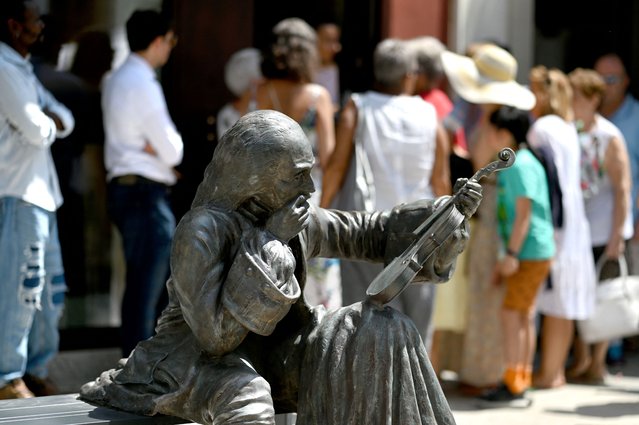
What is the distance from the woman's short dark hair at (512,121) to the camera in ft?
22.7

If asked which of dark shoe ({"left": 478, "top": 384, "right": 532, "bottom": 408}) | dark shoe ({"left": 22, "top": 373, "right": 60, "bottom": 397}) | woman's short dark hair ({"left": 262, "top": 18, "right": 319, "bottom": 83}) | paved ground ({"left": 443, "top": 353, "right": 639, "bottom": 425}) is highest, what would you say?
woman's short dark hair ({"left": 262, "top": 18, "right": 319, "bottom": 83})

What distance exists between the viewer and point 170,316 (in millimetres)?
4152

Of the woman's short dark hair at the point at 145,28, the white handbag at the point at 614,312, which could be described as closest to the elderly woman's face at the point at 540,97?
the white handbag at the point at 614,312

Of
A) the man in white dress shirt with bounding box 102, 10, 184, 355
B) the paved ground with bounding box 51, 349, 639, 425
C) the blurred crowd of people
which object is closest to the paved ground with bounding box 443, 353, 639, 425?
the paved ground with bounding box 51, 349, 639, 425

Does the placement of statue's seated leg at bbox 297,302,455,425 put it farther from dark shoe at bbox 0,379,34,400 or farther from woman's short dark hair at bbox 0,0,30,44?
woman's short dark hair at bbox 0,0,30,44

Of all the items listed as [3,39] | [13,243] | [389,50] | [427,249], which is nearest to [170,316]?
[427,249]

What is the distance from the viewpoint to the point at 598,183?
7691 mm

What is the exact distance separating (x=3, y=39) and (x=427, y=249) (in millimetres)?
2929

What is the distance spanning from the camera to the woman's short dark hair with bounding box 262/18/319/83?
21.9 ft

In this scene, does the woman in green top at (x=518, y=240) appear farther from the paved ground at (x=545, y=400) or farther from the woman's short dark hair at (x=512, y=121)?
the paved ground at (x=545, y=400)

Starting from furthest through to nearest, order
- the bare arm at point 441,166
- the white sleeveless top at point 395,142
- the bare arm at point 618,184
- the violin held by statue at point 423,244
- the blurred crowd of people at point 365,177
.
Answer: the bare arm at point 618,184, the bare arm at point 441,166, the white sleeveless top at point 395,142, the blurred crowd of people at point 365,177, the violin held by statue at point 423,244

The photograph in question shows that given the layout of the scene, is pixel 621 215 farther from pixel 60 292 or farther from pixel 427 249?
pixel 427 249

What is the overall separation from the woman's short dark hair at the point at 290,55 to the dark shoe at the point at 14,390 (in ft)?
6.44

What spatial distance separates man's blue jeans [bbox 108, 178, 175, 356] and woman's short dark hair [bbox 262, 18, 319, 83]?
32.1 inches
